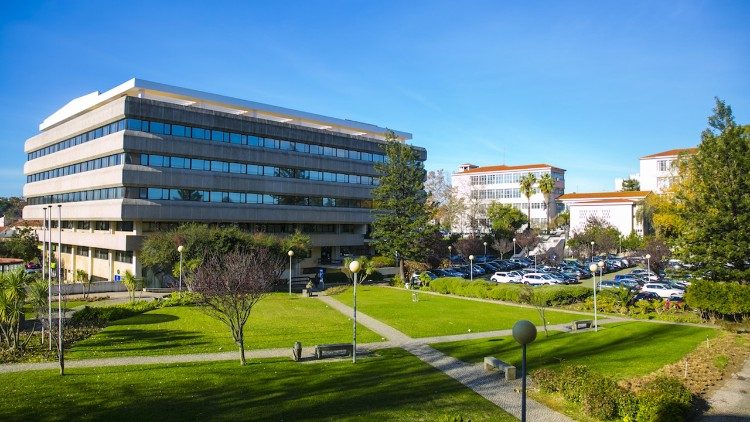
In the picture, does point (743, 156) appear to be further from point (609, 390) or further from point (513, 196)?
point (513, 196)

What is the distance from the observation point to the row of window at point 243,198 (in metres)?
48.3

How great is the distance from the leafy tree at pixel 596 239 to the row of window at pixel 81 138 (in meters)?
56.6

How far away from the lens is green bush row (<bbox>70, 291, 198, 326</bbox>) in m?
25.7

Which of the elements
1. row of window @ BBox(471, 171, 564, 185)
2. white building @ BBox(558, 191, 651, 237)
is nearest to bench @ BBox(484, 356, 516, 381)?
white building @ BBox(558, 191, 651, 237)

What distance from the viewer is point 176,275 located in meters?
39.4

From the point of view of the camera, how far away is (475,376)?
17.2 meters

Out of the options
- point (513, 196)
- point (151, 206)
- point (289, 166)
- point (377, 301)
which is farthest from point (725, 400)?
point (513, 196)

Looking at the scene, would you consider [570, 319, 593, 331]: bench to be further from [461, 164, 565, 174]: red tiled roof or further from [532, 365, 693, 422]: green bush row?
[461, 164, 565, 174]: red tiled roof

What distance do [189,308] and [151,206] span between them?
1941 cm

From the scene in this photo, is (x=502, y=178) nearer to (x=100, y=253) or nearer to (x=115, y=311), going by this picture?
(x=100, y=253)

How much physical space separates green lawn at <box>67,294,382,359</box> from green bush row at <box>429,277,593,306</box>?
43.4 feet

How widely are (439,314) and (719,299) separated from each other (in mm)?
15836

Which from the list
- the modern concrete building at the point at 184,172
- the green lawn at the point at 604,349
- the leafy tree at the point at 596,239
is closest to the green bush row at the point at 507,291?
the green lawn at the point at 604,349

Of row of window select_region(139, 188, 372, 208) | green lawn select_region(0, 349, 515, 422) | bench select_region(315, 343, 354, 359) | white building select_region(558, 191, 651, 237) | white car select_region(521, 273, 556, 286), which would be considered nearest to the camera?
green lawn select_region(0, 349, 515, 422)
